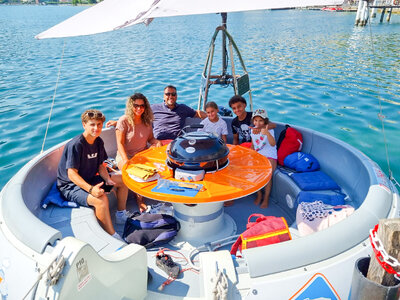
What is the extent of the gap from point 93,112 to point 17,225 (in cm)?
106

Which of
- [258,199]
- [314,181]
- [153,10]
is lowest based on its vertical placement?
[258,199]

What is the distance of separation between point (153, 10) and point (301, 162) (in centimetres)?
220

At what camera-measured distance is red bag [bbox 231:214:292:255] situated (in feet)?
6.79

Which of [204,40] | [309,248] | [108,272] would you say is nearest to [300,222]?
[309,248]

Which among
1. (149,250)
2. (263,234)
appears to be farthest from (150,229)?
(263,234)

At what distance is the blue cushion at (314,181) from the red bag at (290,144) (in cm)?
40

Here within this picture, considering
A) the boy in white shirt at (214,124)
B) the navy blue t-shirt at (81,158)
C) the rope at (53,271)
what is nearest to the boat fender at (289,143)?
the boy in white shirt at (214,124)

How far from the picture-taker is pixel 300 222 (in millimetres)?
2658

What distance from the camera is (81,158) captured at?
2768 mm

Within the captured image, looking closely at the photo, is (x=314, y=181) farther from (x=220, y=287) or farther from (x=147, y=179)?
(x=220, y=287)

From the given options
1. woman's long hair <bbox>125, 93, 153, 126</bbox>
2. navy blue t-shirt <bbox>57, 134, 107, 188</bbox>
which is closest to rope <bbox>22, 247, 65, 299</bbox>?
navy blue t-shirt <bbox>57, 134, 107, 188</bbox>

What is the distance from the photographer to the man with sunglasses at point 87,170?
105 inches

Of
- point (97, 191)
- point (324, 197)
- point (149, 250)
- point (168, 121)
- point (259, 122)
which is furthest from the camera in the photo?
point (168, 121)

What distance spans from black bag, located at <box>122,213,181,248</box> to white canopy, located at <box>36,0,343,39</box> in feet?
5.21
